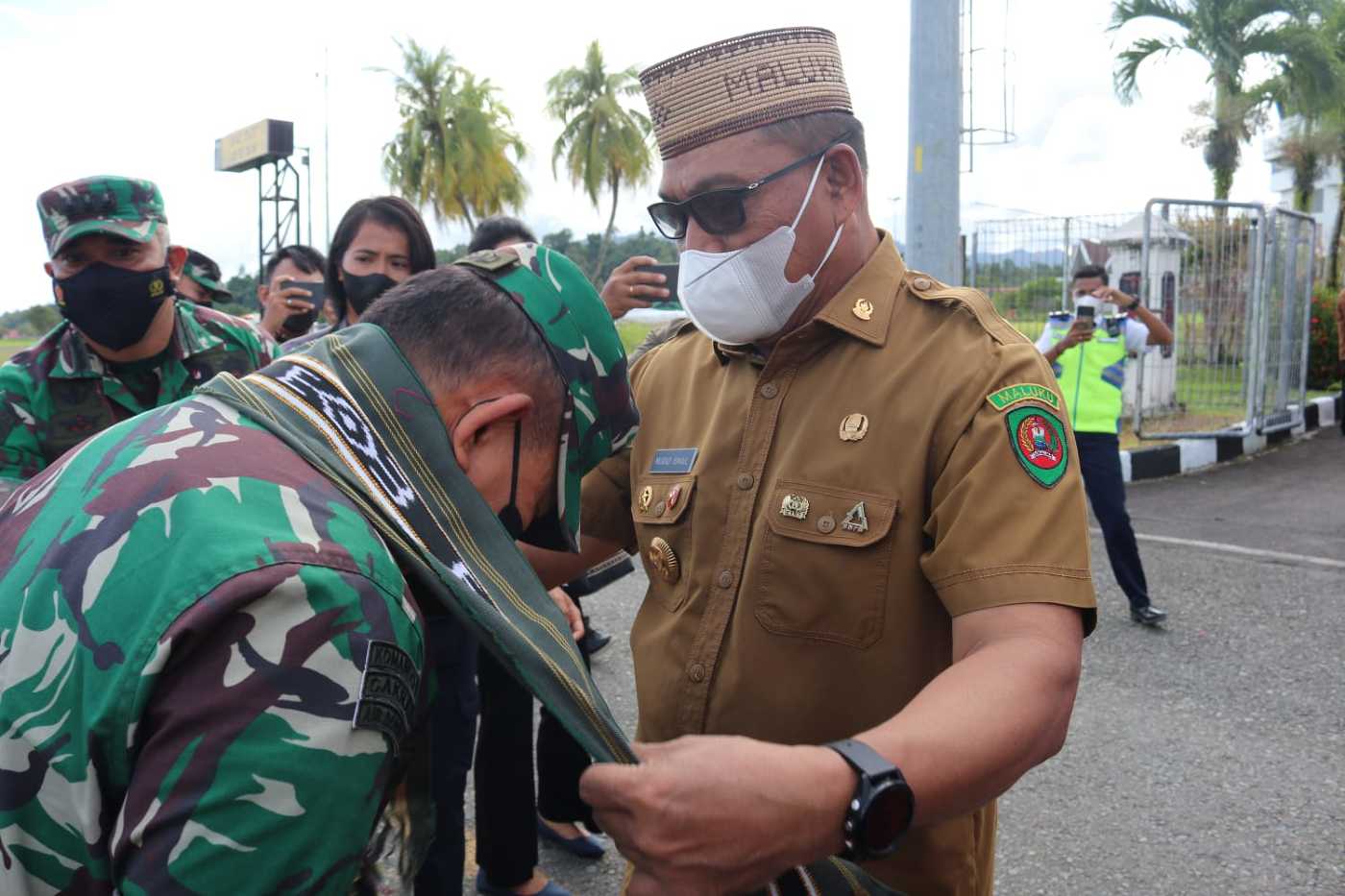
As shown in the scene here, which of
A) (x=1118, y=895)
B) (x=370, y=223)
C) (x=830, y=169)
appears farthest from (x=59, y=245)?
(x=1118, y=895)

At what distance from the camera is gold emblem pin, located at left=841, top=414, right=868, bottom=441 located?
149cm

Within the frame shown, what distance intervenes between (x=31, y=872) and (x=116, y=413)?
2.14 metres

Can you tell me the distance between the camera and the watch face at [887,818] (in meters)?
1.05

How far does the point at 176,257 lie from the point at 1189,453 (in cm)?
883

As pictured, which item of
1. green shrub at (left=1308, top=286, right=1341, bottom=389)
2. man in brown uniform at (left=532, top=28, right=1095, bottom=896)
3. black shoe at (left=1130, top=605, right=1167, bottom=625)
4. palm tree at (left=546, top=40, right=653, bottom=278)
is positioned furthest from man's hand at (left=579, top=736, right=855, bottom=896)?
palm tree at (left=546, top=40, right=653, bottom=278)

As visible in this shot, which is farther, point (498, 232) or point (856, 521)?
point (498, 232)

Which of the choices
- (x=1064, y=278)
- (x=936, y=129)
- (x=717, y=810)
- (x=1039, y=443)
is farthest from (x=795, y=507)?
(x=1064, y=278)

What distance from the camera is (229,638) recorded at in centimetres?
78

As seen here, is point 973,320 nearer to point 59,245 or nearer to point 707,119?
point 707,119

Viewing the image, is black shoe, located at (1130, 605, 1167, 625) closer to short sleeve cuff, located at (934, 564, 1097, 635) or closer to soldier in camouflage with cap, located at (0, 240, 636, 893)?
short sleeve cuff, located at (934, 564, 1097, 635)

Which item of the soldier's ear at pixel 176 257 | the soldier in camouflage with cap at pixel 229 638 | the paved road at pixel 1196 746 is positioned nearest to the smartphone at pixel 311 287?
the soldier's ear at pixel 176 257

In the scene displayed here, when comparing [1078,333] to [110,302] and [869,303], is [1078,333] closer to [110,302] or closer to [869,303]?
[869,303]

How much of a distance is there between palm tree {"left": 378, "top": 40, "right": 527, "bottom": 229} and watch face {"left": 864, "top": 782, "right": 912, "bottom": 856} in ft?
100

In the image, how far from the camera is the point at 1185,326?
961 cm
